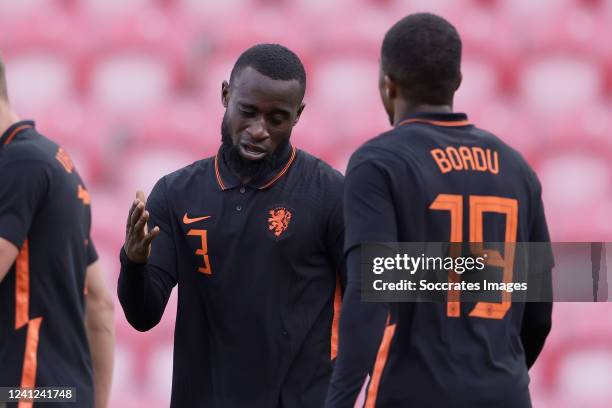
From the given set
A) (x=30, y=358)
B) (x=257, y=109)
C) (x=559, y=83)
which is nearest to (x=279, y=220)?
(x=257, y=109)

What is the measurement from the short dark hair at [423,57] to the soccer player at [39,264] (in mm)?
934

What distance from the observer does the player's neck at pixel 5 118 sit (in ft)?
9.29

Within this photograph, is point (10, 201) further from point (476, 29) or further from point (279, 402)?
point (476, 29)

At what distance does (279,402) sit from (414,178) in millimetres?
808

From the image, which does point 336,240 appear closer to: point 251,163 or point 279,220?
point 279,220

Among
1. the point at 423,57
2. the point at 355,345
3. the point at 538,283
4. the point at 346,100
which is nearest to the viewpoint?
the point at 355,345

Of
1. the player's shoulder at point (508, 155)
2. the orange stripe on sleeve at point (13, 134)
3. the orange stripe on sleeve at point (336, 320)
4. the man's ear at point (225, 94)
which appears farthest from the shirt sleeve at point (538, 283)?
the orange stripe on sleeve at point (13, 134)

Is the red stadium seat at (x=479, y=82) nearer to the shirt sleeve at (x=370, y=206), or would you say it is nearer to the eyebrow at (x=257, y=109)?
the eyebrow at (x=257, y=109)

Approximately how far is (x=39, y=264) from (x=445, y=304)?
105 cm

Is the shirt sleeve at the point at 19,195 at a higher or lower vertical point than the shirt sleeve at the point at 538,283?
higher

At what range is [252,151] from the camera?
2877 millimetres

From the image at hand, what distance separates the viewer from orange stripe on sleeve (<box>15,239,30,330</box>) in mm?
2772

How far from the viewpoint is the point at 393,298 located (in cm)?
229

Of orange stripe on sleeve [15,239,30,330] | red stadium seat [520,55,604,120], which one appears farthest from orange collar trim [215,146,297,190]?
red stadium seat [520,55,604,120]
